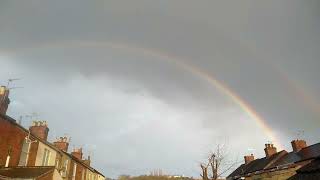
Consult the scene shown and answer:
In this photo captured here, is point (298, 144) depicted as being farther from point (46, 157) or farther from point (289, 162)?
point (46, 157)

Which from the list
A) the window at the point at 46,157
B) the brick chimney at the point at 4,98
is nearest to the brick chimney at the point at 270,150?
the window at the point at 46,157

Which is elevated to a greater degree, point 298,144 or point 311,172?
point 298,144

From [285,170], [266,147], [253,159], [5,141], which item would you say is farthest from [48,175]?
[253,159]

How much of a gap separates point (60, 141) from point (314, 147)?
108 feet

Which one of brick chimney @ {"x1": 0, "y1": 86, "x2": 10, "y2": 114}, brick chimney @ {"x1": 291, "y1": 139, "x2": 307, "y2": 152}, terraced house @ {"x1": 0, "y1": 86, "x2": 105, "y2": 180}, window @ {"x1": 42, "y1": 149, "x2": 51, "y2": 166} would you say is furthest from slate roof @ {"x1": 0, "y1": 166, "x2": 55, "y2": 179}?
brick chimney @ {"x1": 291, "y1": 139, "x2": 307, "y2": 152}

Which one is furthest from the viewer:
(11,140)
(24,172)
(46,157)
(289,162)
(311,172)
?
(289,162)

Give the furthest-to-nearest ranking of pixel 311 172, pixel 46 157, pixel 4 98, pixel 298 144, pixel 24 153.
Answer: pixel 298 144 < pixel 46 157 < pixel 4 98 < pixel 24 153 < pixel 311 172

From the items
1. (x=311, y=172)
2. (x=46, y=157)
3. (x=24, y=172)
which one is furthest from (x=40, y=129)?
(x=311, y=172)

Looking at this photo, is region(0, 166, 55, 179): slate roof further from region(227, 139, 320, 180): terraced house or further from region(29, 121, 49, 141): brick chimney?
region(227, 139, 320, 180): terraced house

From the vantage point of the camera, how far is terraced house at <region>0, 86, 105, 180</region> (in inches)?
856

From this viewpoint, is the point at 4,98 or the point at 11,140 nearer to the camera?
the point at 11,140

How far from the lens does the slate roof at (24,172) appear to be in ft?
67.3

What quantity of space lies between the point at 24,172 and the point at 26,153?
7693 mm

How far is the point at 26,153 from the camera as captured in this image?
93.0 ft
